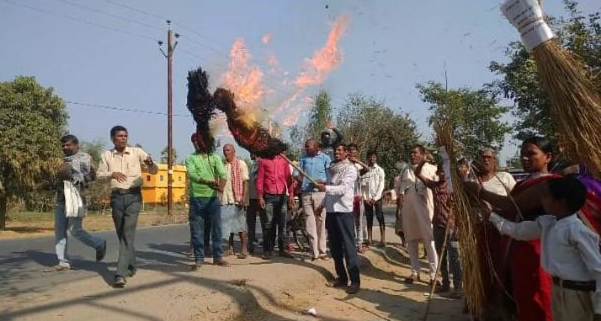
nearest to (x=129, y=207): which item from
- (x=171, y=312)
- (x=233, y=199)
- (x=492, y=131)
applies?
(x=171, y=312)

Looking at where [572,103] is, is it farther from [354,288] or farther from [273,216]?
[273,216]

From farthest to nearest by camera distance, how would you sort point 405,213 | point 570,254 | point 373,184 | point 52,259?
point 373,184 → point 52,259 → point 405,213 → point 570,254

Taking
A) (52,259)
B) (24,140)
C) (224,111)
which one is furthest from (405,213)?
(24,140)

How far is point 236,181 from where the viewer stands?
8172mm

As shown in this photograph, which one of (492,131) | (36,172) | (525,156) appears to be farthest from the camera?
(492,131)

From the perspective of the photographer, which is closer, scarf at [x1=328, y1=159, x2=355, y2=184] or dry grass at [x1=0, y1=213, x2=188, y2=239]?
scarf at [x1=328, y1=159, x2=355, y2=184]

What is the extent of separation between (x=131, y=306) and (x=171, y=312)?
0.40m

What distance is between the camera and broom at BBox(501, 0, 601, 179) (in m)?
3.54

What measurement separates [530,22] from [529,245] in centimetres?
165

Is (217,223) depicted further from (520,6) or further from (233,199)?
(520,6)

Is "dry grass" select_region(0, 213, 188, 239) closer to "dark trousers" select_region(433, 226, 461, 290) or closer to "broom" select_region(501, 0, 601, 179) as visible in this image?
"dark trousers" select_region(433, 226, 461, 290)

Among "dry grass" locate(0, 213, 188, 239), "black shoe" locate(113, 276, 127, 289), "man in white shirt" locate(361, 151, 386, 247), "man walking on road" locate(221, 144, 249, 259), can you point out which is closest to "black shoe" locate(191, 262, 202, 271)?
"black shoe" locate(113, 276, 127, 289)

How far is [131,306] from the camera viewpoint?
491cm

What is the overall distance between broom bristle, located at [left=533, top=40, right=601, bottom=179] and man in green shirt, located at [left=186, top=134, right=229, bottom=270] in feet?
13.4
